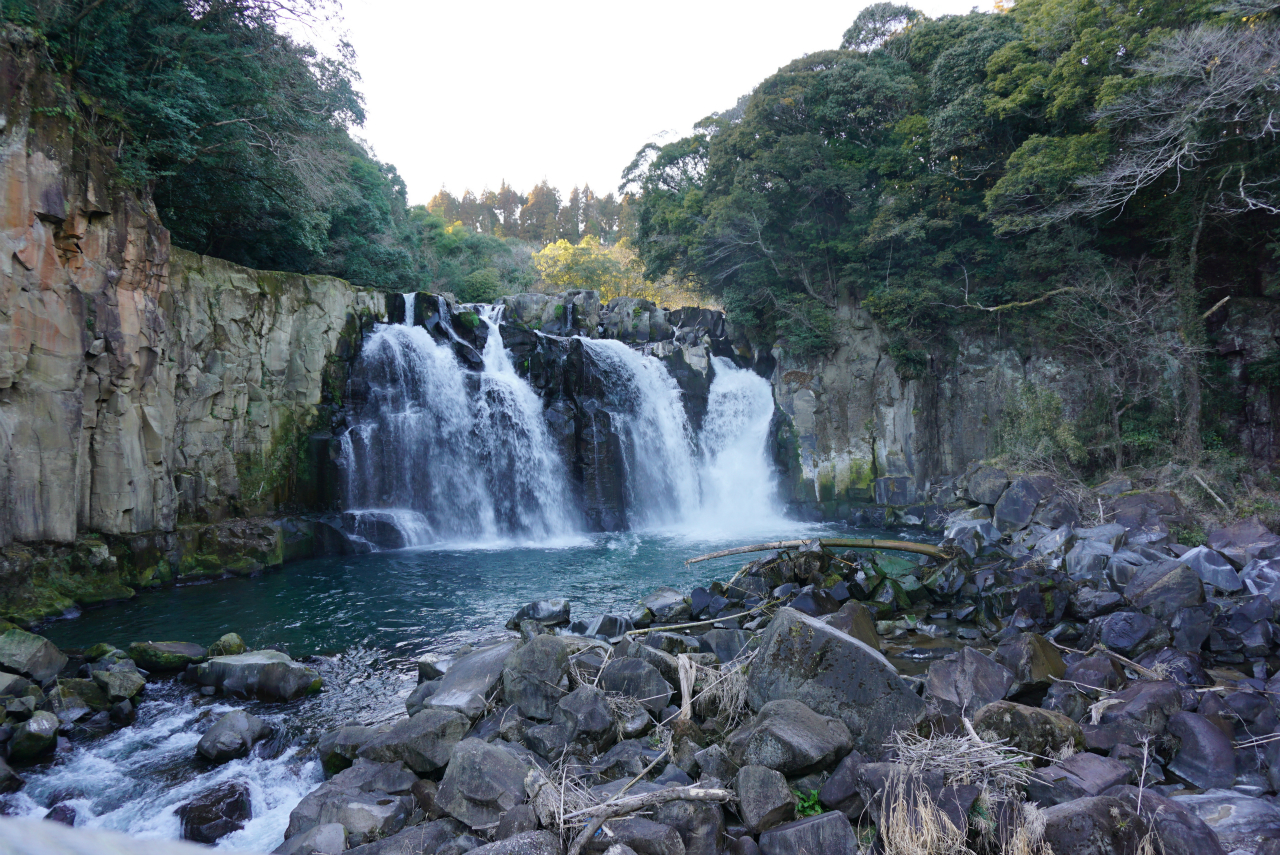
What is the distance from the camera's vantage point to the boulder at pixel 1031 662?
584cm

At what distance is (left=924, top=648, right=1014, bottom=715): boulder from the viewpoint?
5414mm

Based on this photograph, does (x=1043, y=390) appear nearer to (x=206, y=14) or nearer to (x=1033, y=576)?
(x=1033, y=576)

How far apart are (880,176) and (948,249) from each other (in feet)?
12.1

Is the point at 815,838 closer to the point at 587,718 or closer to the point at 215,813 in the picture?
the point at 587,718

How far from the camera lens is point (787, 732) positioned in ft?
14.4

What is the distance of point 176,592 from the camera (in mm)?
12133

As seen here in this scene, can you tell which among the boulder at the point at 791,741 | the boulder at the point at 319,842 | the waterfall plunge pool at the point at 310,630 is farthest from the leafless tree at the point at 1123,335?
the boulder at the point at 319,842

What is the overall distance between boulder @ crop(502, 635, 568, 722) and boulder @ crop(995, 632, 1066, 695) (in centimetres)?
388

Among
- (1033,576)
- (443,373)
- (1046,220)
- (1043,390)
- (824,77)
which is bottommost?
(1033,576)

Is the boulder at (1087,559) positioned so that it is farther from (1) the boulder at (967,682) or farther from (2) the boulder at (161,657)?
(2) the boulder at (161,657)

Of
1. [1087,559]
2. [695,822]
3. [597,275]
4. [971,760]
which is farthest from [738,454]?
[695,822]

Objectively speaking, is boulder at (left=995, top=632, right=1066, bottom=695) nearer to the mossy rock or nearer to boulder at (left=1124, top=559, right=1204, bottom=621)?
boulder at (left=1124, top=559, right=1204, bottom=621)

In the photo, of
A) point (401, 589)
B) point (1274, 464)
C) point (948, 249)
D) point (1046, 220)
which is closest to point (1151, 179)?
point (1046, 220)

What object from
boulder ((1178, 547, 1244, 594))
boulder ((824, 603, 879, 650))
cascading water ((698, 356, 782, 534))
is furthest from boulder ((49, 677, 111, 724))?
cascading water ((698, 356, 782, 534))
